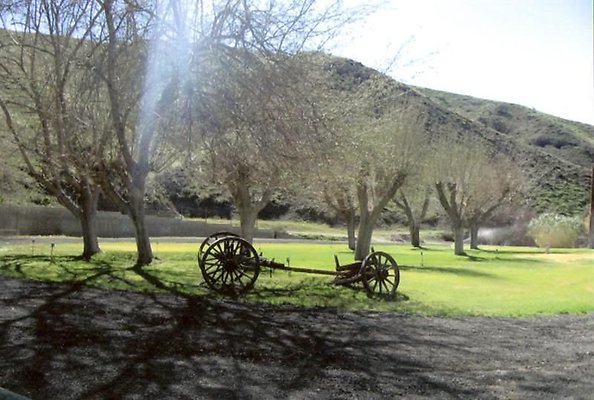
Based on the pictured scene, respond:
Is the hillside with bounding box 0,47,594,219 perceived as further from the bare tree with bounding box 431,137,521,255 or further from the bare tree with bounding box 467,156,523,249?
the bare tree with bounding box 467,156,523,249

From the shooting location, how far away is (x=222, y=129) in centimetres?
1448

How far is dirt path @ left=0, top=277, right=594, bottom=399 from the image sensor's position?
304 inches

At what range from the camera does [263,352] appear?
9.79 meters

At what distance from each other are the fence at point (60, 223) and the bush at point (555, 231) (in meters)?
33.4

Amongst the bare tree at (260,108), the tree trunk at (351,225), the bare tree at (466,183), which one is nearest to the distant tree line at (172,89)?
the bare tree at (260,108)

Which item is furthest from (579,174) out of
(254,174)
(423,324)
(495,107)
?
(423,324)

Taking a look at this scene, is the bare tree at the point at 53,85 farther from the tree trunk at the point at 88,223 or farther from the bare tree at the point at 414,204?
the bare tree at the point at 414,204

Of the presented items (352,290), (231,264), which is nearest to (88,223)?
(231,264)

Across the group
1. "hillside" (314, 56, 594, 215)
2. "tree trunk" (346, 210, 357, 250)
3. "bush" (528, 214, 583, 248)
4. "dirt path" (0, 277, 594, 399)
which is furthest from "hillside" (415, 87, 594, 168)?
"dirt path" (0, 277, 594, 399)

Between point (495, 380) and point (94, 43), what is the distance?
11932mm

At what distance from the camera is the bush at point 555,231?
62469 millimetres

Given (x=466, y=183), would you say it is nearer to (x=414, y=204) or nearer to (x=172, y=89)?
(x=414, y=204)

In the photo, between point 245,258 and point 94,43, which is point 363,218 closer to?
point 245,258

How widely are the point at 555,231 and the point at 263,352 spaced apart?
58190 mm
